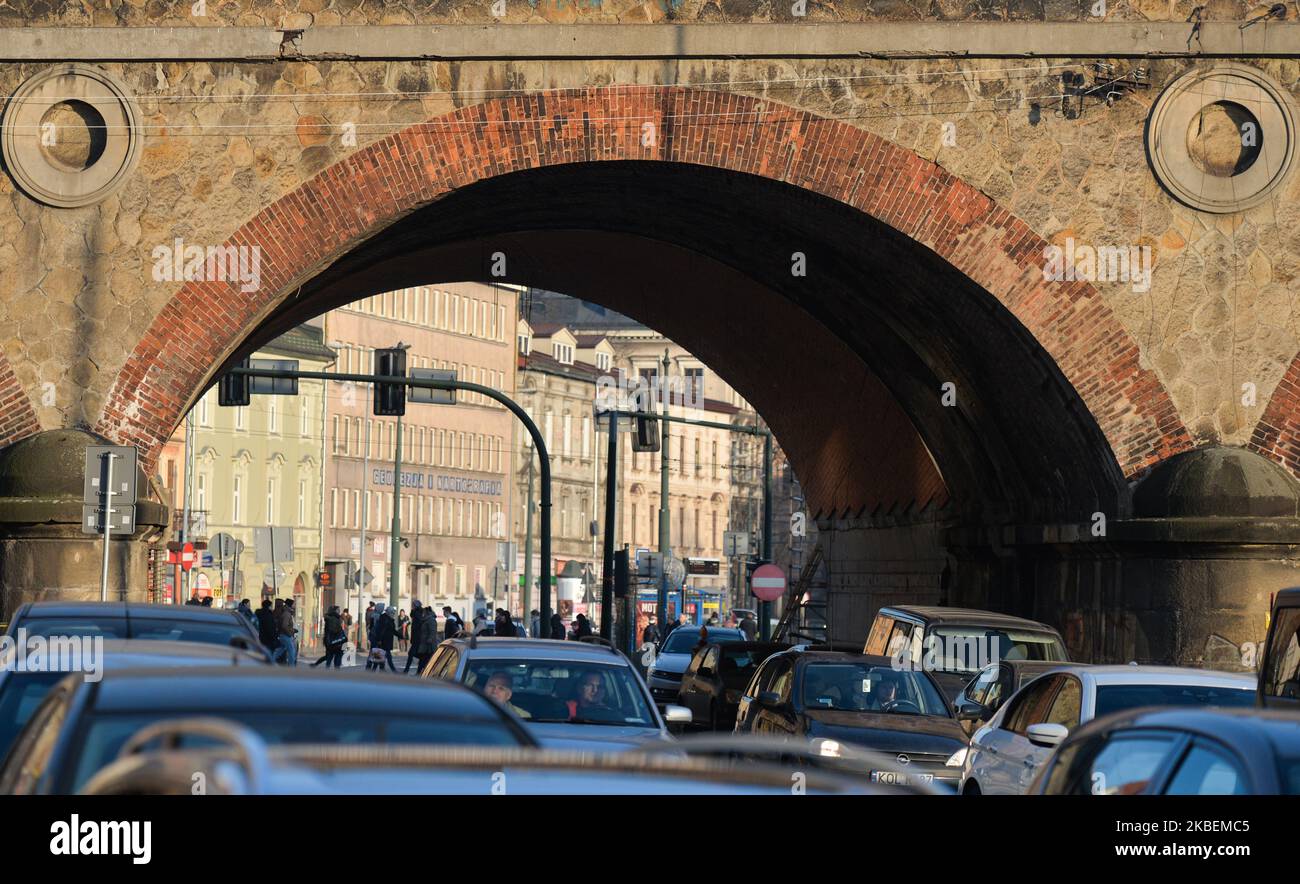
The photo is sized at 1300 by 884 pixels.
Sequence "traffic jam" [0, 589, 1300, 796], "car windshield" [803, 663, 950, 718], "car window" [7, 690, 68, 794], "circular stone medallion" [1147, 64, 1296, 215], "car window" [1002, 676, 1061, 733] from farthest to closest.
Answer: "circular stone medallion" [1147, 64, 1296, 215] → "car windshield" [803, 663, 950, 718] → "car window" [1002, 676, 1061, 733] → "car window" [7, 690, 68, 794] → "traffic jam" [0, 589, 1300, 796]

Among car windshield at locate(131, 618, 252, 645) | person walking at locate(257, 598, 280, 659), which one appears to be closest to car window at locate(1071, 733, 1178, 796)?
car windshield at locate(131, 618, 252, 645)

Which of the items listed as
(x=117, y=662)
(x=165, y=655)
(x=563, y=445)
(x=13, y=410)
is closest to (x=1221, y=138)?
(x=13, y=410)

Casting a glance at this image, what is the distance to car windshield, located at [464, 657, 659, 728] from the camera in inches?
528

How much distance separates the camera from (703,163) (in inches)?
896

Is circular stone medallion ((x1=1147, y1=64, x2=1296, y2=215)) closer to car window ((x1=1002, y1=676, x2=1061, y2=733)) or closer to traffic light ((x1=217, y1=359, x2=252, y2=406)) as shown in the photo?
car window ((x1=1002, y1=676, x2=1061, y2=733))

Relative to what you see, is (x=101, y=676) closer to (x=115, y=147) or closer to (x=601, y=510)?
(x=115, y=147)

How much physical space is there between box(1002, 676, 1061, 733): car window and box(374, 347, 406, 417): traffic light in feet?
64.7

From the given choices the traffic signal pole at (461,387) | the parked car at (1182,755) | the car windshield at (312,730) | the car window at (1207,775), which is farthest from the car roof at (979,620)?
the car windshield at (312,730)

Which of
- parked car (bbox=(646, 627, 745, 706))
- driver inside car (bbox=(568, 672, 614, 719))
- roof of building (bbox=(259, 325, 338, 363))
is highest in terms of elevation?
roof of building (bbox=(259, 325, 338, 363))

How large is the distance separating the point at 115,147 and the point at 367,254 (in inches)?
160

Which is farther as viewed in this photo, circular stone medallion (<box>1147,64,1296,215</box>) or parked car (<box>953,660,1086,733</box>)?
circular stone medallion (<box>1147,64,1296,215</box>)

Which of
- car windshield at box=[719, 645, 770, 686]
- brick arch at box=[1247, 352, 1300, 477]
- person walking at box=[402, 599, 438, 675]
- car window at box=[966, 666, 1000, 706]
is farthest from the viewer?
person walking at box=[402, 599, 438, 675]

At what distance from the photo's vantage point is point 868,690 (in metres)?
17.6
